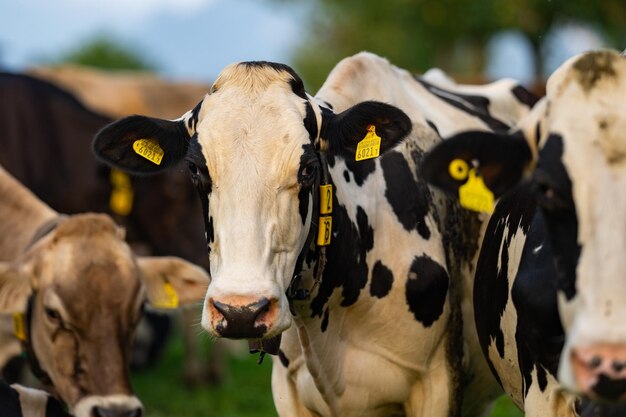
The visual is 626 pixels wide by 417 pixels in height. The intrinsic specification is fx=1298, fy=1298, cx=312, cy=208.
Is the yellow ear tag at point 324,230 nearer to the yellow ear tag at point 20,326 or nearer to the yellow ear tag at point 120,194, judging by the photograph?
the yellow ear tag at point 20,326

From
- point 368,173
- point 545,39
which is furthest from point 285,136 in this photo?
point 545,39

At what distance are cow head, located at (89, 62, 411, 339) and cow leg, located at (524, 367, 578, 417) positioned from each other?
95 centimetres

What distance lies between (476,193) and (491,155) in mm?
192

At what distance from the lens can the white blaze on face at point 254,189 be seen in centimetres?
470

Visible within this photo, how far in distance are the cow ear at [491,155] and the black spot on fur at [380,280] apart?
4.72 ft

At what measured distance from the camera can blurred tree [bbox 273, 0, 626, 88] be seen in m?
26.6

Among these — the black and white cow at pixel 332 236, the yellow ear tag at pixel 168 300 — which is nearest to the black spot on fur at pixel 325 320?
the black and white cow at pixel 332 236

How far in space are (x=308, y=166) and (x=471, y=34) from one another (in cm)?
2629

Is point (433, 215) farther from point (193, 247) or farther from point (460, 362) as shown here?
point (193, 247)

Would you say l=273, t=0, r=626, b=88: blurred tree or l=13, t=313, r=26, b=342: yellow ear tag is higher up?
l=13, t=313, r=26, b=342: yellow ear tag

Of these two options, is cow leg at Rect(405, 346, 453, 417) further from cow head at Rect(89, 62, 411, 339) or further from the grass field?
the grass field

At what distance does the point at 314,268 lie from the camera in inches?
211

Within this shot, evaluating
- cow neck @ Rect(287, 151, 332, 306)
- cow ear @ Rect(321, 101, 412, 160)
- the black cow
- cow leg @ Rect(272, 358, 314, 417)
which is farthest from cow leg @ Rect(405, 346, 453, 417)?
the black cow

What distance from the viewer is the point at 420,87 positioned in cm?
704
